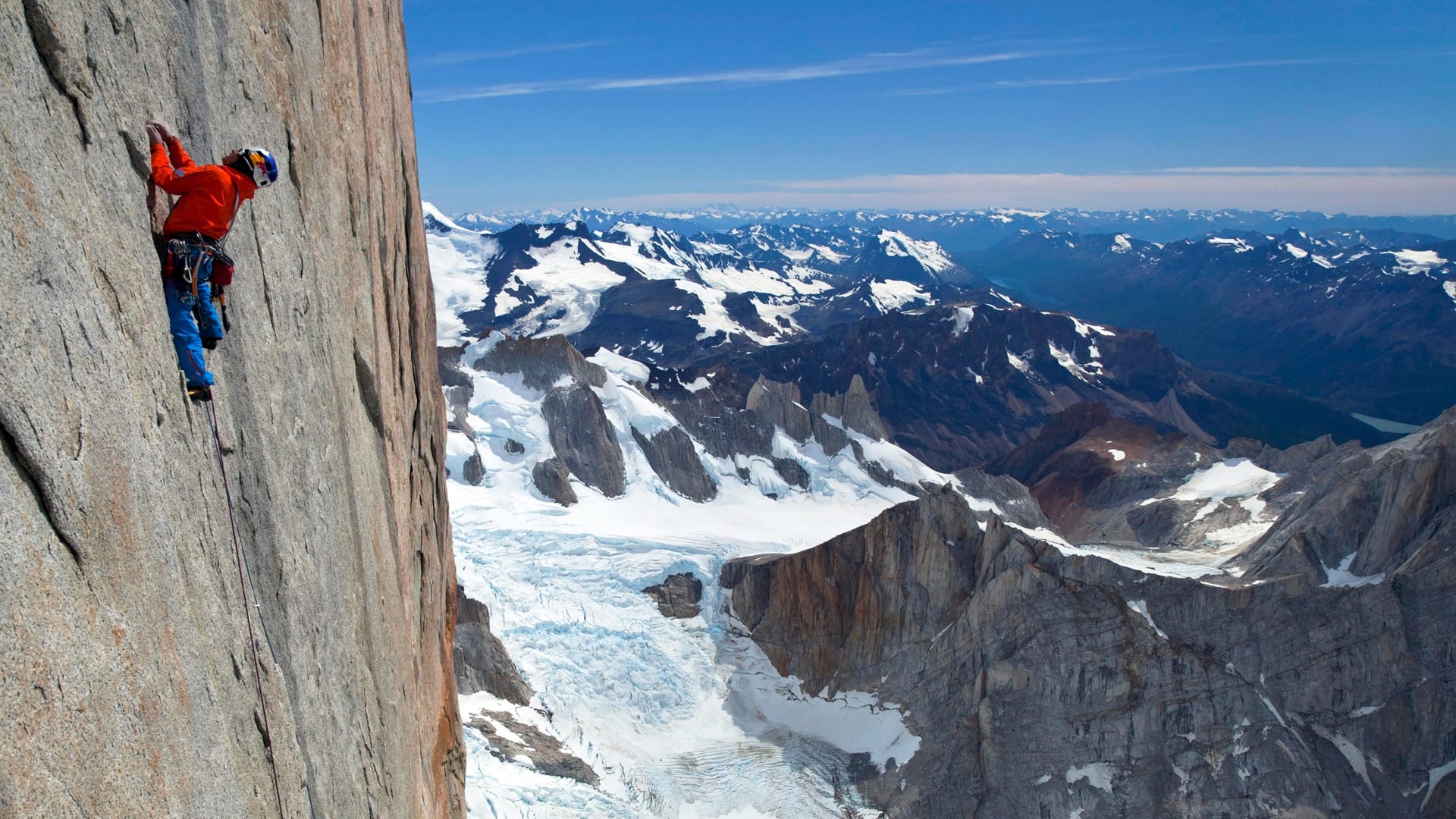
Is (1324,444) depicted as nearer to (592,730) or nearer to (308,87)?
(592,730)

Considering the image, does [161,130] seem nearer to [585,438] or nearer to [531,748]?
[531,748]

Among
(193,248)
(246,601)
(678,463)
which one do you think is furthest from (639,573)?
(193,248)

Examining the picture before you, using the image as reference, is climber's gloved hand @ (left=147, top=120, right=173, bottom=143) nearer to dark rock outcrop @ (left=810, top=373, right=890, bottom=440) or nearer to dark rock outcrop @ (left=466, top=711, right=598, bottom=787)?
dark rock outcrop @ (left=466, top=711, right=598, bottom=787)

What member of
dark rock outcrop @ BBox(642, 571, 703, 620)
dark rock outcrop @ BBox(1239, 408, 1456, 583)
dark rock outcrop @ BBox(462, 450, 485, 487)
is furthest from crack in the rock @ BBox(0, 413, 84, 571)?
dark rock outcrop @ BBox(462, 450, 485, 487)

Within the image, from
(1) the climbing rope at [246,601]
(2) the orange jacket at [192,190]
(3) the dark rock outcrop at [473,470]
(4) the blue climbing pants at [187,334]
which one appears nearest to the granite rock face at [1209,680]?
(3) the dark rock outcrop at [473,470]

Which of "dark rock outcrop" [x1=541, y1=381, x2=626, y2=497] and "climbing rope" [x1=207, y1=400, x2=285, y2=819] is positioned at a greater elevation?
"climbing rope" [x1=207, y1=400, x2=285, y2=819]
